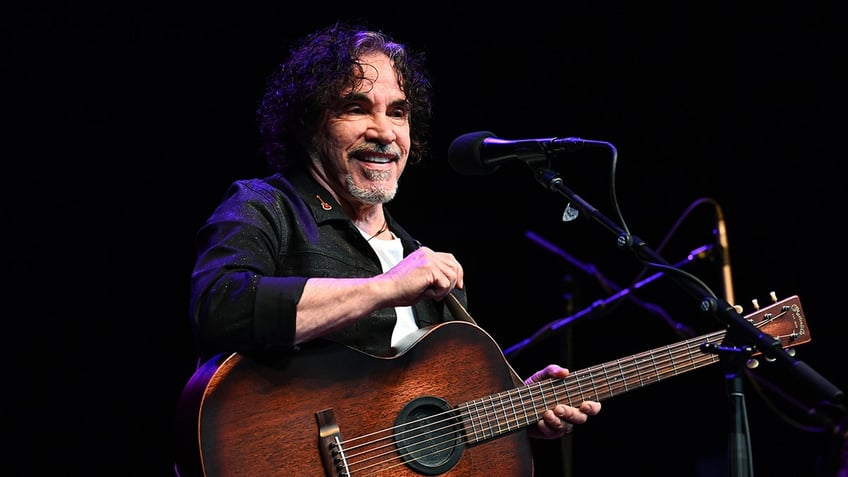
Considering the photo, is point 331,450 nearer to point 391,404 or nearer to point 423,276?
point 391,404

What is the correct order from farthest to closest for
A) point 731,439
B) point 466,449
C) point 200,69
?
1. point 200,69
2. point 466,449
3. point 731,439

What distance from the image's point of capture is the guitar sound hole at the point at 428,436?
7.63 ft

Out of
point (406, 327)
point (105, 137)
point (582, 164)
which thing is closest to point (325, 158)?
point (406, 327)

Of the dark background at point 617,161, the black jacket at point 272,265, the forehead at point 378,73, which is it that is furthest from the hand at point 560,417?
the dark background at point 617,161

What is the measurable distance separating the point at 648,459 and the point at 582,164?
243 cm

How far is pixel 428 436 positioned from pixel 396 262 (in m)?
0.86

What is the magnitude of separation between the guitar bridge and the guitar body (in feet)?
0.04

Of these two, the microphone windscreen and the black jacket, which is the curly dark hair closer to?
the black jacket

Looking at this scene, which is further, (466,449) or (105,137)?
(105,137)

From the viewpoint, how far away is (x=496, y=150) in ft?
8.59

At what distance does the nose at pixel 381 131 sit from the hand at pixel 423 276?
702 mm

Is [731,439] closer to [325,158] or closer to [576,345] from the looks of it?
[325,158]

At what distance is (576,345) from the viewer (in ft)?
20.2

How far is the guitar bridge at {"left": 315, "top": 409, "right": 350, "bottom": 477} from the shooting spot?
217cm
